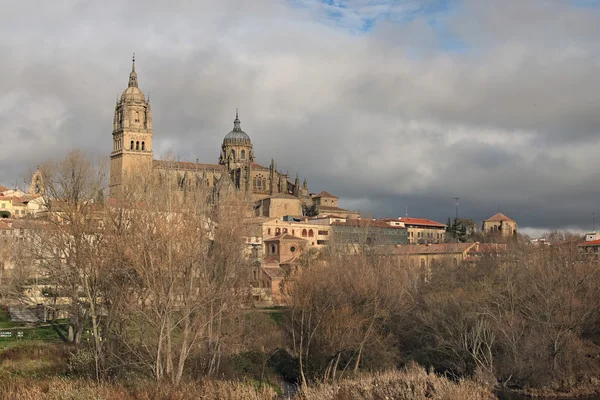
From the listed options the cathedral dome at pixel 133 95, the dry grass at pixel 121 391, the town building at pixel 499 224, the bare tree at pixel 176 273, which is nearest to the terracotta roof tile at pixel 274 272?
the bare tree at pixel 176 273

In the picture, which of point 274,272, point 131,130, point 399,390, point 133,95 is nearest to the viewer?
point 399,390

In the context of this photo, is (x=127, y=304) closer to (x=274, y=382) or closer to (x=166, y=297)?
(x=166, y=297)

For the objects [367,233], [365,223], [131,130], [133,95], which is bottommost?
[367,233]

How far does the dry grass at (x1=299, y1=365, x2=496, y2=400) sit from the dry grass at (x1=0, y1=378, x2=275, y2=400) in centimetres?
233

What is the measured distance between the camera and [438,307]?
44531 millimetres

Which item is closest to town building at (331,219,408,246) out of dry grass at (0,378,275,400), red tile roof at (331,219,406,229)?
red tile roof at (331,219,406,229)

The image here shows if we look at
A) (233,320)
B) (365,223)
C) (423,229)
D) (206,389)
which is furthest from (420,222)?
(206,389)

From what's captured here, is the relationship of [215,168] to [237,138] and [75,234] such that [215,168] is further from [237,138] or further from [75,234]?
[75,234]

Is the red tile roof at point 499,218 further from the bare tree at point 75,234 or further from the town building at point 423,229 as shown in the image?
the bare tree at point 75,234

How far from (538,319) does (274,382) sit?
15.0 metres

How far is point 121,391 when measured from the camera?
2491cm

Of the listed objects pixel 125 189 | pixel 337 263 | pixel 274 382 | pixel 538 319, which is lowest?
pixel 274 382

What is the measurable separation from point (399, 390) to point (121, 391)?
30.4 ft

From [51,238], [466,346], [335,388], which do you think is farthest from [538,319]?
[51,238]
